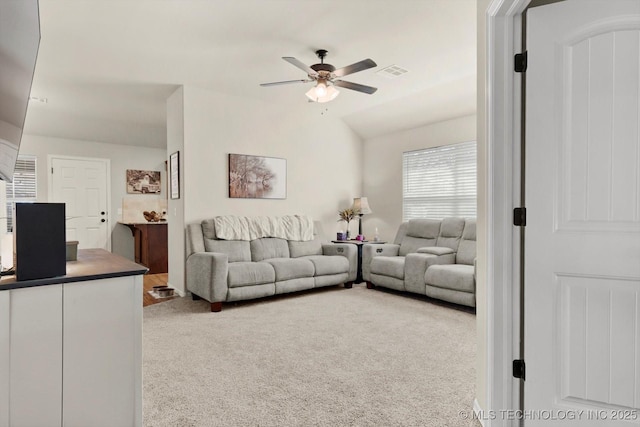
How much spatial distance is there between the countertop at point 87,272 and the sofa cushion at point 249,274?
1.90 metres

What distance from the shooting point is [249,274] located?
12.9ft

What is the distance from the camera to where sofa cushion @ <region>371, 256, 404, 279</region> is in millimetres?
4441

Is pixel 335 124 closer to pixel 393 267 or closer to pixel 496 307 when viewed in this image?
pixel 393 267

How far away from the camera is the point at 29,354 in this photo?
4.41ft

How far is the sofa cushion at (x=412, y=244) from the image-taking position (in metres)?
4.95

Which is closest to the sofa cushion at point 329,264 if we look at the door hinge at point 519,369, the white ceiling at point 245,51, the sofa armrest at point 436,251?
the sofa armrest at point 436,251

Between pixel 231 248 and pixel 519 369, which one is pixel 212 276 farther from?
pixel 519 369

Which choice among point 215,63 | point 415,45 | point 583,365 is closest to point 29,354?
point 583,365

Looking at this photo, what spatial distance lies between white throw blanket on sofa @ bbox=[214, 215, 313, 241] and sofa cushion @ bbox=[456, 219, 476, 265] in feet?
6.53

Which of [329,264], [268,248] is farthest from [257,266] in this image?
[329,264]

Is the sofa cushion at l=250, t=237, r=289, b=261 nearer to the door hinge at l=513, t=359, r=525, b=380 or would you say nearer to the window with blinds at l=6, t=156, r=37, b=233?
the door hinge at l=513, t=359, r=525, b=380

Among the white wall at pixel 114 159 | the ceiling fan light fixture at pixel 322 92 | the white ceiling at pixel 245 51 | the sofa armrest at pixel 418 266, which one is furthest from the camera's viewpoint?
the white wall at pixel 114 159

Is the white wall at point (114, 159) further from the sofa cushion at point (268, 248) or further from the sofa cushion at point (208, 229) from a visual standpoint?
the sofa cushion at point (268, 248)

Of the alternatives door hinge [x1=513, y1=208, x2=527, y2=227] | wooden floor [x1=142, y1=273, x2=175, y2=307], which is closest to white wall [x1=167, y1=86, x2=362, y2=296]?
wooden floor [x1=142, y1=273, x2=175, y2=307]
